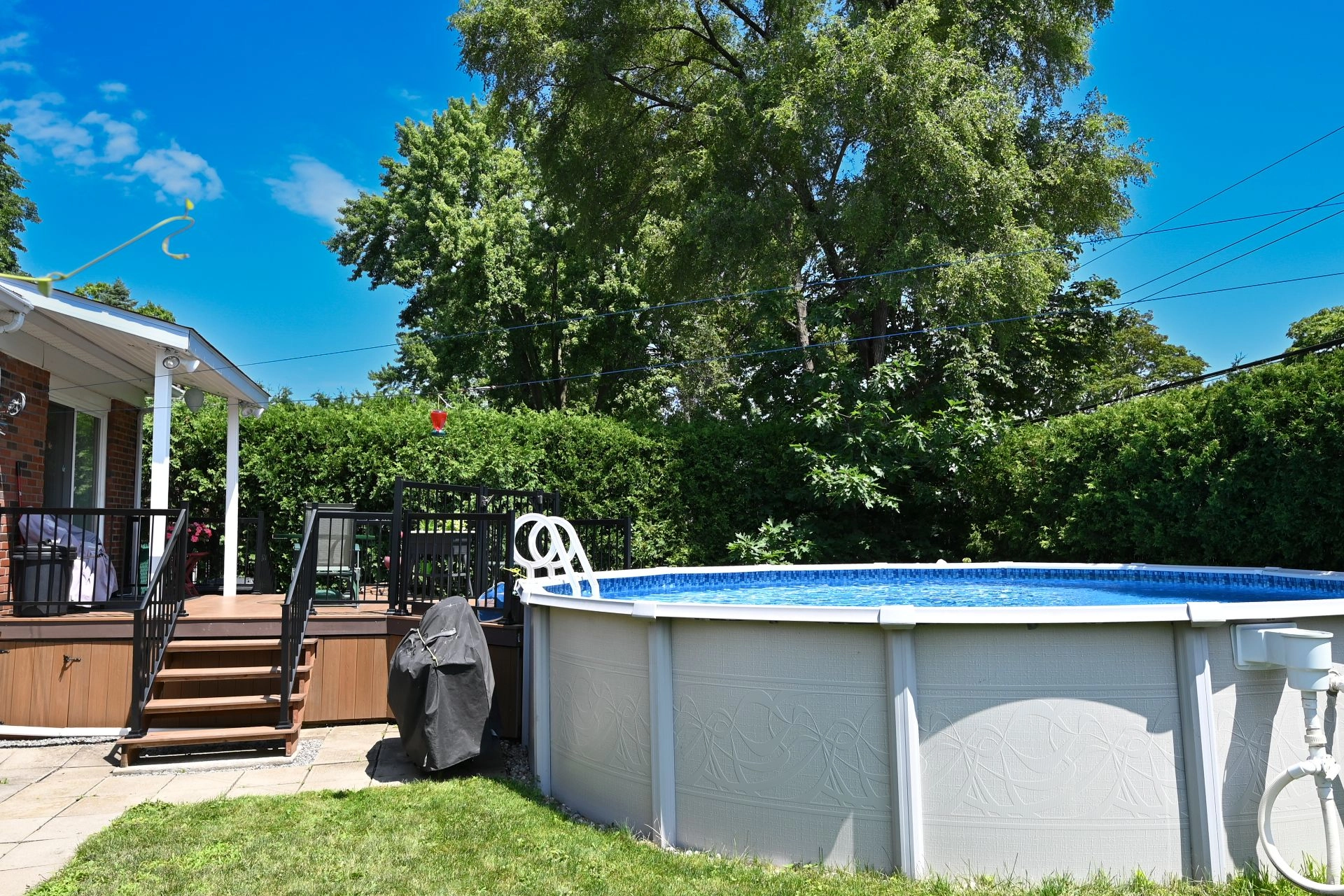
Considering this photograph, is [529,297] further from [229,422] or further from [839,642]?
[839,642]

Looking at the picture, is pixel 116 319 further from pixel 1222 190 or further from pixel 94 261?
pixel 1222 190

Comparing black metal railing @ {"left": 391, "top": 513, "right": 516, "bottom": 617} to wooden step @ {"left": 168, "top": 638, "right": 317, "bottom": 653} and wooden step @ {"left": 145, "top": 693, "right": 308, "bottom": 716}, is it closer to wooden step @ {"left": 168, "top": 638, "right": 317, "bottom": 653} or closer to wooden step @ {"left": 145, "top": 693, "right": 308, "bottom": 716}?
wooden step @ {"left": 168, "top": 638, "right": 317, "bottom": 653}

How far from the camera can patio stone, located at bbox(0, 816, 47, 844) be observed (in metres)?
3.98

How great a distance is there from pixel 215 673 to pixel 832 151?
1042 centimetres

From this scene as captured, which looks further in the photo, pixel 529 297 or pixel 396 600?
pixel 529 297

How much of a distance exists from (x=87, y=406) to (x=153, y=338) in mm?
2555

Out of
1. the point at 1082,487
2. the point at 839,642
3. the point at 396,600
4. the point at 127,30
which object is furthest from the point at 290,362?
the point at 839,642

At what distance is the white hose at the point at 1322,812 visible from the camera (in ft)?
9.68

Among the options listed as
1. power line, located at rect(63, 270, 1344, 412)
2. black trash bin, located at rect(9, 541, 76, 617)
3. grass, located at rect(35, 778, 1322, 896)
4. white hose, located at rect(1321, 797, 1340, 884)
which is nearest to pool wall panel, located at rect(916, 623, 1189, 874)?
grass, located at rect(35, 778, 1322, 896)

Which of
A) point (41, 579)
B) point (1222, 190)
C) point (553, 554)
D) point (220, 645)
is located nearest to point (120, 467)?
point (41, 579)

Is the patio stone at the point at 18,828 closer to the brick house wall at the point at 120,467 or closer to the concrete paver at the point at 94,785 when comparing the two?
the concrete paver at the point at 94,785

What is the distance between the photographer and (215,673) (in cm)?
571

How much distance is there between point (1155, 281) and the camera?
14234 mm

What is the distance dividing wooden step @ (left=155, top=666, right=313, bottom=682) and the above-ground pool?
140 inches
